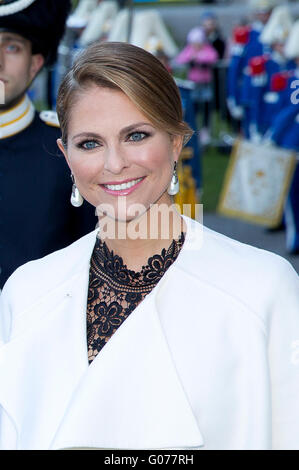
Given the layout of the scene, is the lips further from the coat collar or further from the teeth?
the coat collar

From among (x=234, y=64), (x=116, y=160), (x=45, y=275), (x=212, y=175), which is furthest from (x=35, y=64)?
(x=234, y=64)

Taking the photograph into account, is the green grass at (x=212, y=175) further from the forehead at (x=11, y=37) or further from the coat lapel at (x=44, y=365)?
the coat lapel at (x=44, y=365)

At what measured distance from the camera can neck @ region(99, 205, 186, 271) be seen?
1.97 m

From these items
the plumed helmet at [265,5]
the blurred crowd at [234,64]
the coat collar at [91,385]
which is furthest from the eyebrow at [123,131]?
the plumed helmet at [265,5]

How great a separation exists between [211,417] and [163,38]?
575 centimetres

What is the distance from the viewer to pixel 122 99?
1.88 meters

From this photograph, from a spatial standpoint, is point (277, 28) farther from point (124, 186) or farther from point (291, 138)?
point (124, 186)

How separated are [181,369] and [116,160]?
1.52 feet

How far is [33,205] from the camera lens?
9.01 feet

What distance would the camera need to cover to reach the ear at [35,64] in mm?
2793

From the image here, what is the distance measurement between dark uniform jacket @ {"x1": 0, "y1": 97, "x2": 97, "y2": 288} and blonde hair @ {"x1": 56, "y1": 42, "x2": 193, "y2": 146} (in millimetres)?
771

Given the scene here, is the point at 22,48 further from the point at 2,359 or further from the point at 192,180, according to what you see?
the point at 192,180
